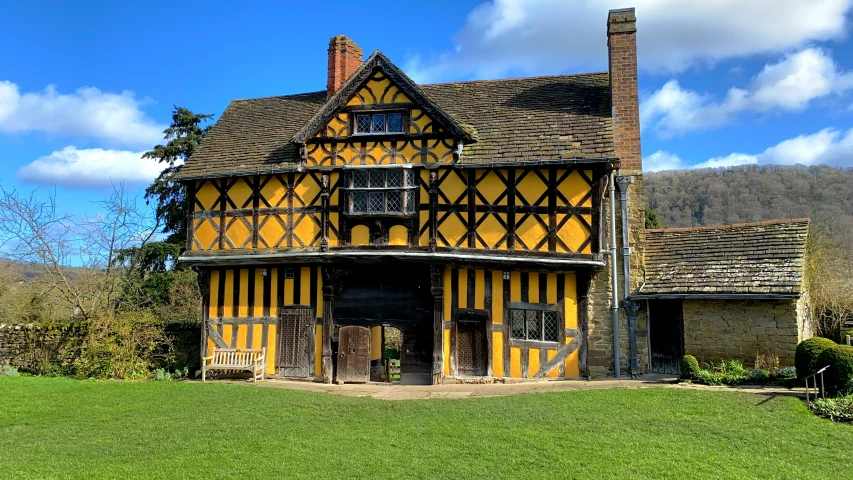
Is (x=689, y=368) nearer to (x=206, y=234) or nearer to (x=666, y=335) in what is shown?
(x=666, y=335)

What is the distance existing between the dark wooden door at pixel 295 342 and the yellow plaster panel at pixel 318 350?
4.6 inches

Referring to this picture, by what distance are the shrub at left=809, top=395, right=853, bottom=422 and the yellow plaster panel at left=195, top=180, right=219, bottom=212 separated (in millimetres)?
15507

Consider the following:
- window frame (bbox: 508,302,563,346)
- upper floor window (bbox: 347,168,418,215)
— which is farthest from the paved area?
upper floor window (bbox: 347,168,418,215)

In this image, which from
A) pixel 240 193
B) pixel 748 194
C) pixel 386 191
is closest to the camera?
pixel 386 191

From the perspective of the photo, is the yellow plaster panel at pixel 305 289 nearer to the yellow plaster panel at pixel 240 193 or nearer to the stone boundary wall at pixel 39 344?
the yellow plaster panel at pixel 240 193

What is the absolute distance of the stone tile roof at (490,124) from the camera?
15.9 meters

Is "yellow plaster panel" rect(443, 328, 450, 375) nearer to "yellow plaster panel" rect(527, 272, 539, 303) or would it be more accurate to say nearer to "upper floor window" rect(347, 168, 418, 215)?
"yellow plaster panel" rect(527, 272, 539, 303)

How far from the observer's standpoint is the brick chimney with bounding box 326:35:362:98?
19.3 meters

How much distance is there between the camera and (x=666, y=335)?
16.5 metres

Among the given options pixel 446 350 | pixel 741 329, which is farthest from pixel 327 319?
pixel 741 329

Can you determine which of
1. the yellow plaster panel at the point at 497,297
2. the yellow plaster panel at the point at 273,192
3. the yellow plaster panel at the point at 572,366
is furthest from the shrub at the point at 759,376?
the yellow plaster panel at the point at 273,192

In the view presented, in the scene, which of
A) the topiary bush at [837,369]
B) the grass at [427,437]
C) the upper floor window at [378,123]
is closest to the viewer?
the grass at [427,437]

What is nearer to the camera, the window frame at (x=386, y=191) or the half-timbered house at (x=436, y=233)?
the half-timbered house at (x=436, y=233)

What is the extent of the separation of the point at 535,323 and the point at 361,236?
525cm
